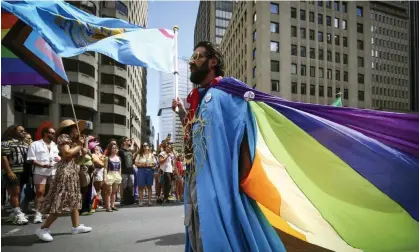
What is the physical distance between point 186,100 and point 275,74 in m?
40.9

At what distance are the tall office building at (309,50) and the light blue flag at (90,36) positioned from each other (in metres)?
37.0

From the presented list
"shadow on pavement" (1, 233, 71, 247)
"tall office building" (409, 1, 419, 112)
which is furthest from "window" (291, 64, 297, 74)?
"shadow on pavement" (1, 233, 71, 247)

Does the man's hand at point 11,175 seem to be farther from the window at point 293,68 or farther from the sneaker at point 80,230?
the window at point 293,68

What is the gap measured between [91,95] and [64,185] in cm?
3756

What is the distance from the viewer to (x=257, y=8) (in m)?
43.0

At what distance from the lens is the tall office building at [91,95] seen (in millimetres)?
35938

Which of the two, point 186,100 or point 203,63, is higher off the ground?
point 203,63

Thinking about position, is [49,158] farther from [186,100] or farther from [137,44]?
[186,100]

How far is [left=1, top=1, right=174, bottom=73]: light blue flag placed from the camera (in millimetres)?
4586

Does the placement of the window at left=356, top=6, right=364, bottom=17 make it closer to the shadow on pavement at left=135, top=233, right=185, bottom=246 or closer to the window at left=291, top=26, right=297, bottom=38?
the window at left=291, top=26, right=297, bottom=38

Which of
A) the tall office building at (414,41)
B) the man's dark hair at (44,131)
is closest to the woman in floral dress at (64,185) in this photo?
the man's dark hair at (44,131)

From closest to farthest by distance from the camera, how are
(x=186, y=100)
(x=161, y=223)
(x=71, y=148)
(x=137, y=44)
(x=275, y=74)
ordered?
1. (x=186, y=100)
2. (x=137, y=44)
3. (x=71, y=148)
4. (x=161, y=223)
5. (x=275, y=74)

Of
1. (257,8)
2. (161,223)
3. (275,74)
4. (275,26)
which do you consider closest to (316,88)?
(275,74)

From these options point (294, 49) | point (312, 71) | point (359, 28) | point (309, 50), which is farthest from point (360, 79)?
point (294, 49)
